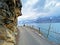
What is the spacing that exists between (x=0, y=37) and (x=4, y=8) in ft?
8.58

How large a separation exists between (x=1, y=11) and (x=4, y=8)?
1.44 feet

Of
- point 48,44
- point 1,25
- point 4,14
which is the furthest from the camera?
point 48,44

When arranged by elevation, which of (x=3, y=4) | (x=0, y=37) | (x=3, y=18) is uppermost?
(x=3, y=4)

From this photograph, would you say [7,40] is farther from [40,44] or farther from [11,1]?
[40,44]

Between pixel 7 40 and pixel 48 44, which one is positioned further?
Result: pixel 48 44

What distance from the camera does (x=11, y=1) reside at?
17.4 meters

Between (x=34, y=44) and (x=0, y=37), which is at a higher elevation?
(x=0, y=37)

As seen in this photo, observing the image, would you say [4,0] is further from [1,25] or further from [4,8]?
[1,25]

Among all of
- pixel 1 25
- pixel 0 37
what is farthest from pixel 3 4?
pixel 0 37

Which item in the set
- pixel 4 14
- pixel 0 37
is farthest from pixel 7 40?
pixel 4 14

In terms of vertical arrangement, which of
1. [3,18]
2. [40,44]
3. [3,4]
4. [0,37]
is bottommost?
[40,44]

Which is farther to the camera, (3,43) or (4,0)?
(4,0)

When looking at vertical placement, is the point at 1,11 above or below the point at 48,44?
above

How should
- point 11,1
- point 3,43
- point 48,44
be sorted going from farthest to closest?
point 48,44 < point 11,1 < point 3,43
